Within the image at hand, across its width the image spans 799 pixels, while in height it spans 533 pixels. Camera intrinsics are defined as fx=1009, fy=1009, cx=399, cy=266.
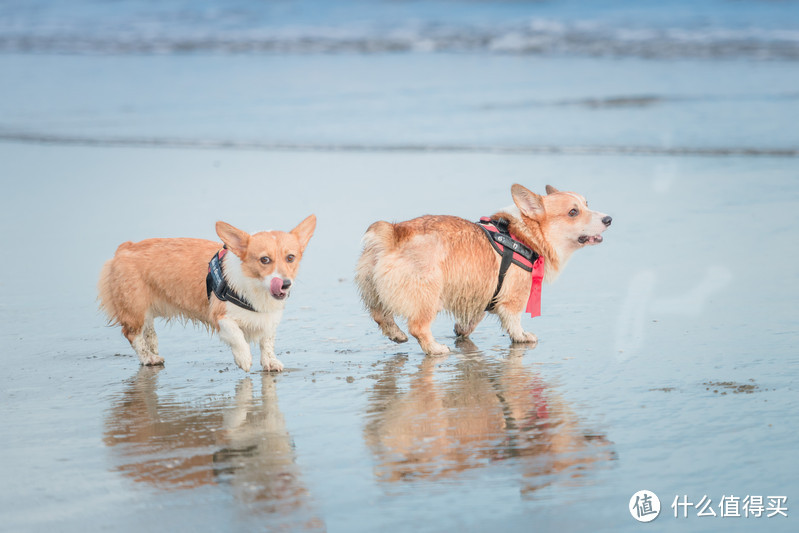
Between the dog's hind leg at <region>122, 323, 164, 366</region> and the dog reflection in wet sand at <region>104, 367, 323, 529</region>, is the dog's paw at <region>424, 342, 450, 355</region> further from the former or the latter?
the dog's hind leg at <region>122, 323, 164, 366</region>

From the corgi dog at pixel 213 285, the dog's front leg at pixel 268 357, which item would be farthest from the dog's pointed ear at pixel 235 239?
the dog's front leg at pixel 268 357

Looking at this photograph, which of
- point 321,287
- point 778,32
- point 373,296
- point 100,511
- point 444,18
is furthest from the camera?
point 444,18

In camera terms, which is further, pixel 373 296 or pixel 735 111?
pixel 735 111

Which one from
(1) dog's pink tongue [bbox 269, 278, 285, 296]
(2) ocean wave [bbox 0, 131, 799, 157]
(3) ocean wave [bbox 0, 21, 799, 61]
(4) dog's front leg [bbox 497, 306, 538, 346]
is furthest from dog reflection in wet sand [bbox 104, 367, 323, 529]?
(3) ocean wave [bbox 0, 21, 799, 61]

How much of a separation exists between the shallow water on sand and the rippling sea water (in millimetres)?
18

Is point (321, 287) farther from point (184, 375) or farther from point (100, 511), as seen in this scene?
point (100, 511)

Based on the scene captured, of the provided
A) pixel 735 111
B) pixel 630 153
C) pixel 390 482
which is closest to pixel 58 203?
pixel 630 153

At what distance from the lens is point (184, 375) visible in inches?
207

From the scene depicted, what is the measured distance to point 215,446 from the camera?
411 cm

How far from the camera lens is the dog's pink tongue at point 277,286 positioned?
4.86m

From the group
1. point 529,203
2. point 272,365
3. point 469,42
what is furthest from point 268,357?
point 469,42

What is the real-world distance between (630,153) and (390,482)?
8.07 m

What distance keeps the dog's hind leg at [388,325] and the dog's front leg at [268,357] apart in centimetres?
70

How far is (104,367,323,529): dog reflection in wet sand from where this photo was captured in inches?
144
